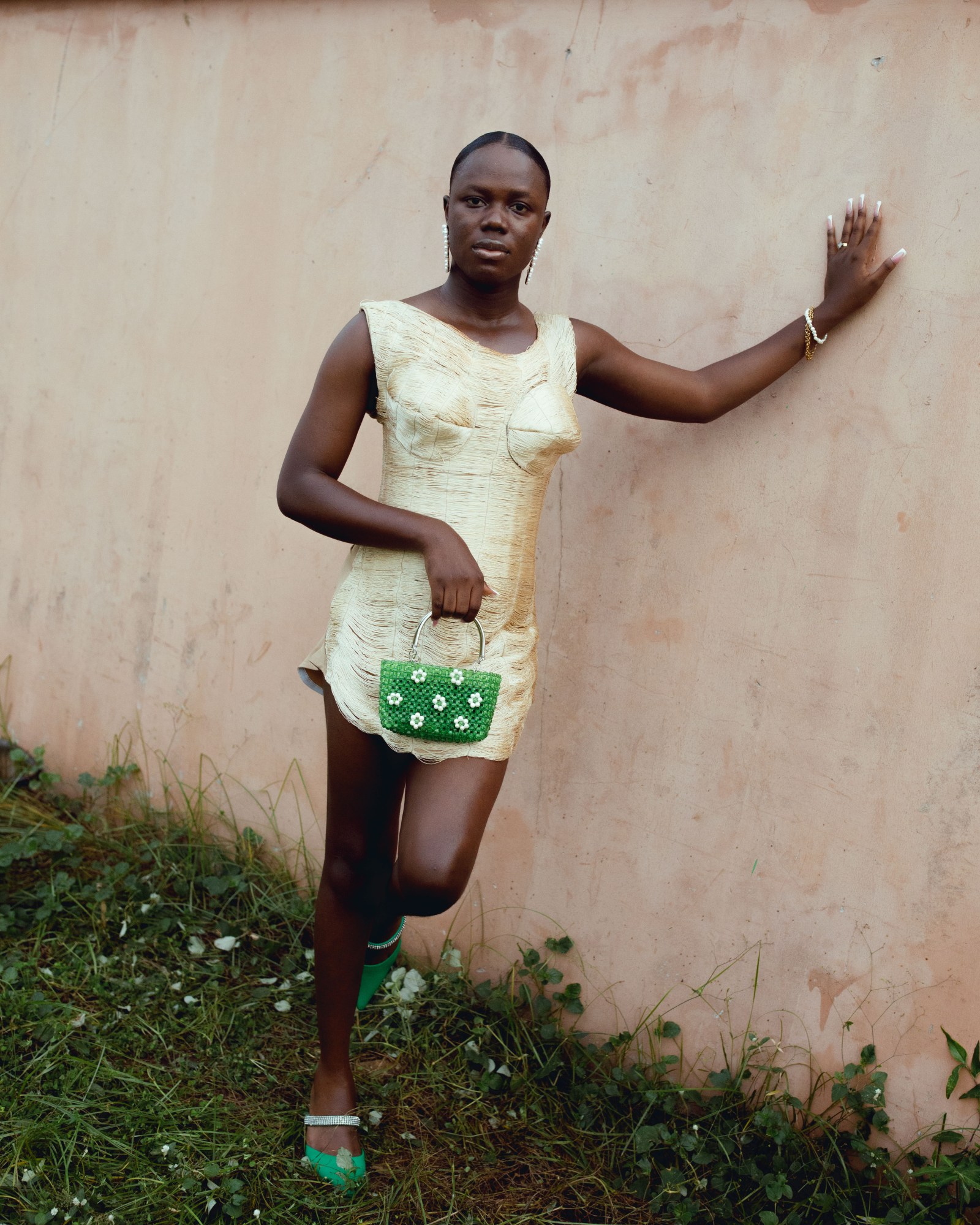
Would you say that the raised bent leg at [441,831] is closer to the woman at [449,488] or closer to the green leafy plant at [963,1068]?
the woman at [449,488]

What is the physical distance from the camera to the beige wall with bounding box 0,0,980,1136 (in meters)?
2.54

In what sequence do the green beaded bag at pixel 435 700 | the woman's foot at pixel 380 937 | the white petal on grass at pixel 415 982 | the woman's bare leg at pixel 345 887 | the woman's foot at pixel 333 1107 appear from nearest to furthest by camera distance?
the green beaded bag at pixel 435 700
the woman's bare leg at pixel 345 887
the woman's foot at pixel 333 1107
the woman's foot at pixel 380 937
the white petal on grass at pixel 415 982

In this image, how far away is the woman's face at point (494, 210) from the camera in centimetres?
224

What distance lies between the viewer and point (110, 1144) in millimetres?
2568

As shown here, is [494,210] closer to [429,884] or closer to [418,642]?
[418,642]

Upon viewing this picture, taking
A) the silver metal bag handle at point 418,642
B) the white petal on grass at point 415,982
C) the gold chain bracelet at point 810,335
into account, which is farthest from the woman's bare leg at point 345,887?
the gold chain bracelet at point 810,335

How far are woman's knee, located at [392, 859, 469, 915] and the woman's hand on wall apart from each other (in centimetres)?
147

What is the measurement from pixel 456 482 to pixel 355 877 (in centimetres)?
92

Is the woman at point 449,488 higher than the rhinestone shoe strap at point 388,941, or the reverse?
the woman at point 449,488

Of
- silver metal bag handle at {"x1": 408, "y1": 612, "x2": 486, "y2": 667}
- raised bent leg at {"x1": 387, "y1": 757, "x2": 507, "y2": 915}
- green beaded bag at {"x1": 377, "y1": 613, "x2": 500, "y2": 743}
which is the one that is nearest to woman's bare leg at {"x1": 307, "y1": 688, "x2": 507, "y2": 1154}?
raised bent leg at {"x1": 387, "y1": 757, "x2": 507, "y2": 915}

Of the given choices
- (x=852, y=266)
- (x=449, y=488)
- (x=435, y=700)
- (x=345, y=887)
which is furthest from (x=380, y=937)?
(x=852, y=266)

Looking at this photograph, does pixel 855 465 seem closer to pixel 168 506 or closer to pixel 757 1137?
pixel 757 1137

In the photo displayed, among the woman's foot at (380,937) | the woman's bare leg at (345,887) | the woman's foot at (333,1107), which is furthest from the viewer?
the woman's foot at (380,937)

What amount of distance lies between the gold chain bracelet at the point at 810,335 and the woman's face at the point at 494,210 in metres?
0.71
